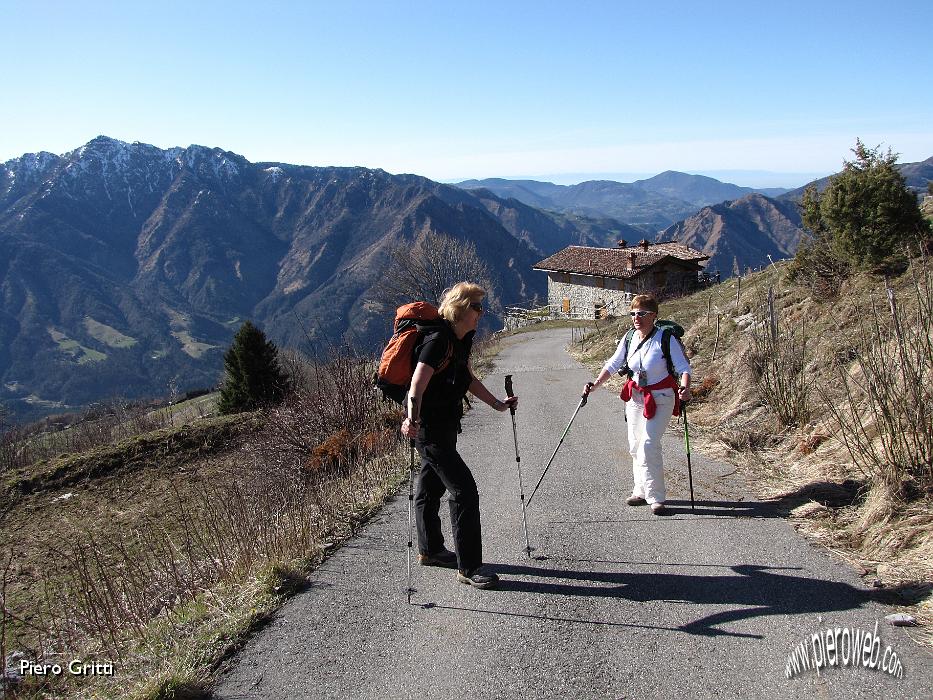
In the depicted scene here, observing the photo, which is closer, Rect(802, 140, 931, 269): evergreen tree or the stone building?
Rect(802, 140, 931, 269): evergreen tree

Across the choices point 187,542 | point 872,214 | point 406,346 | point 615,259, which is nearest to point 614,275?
point 615,259

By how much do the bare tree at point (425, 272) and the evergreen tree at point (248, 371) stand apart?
38.5 ft

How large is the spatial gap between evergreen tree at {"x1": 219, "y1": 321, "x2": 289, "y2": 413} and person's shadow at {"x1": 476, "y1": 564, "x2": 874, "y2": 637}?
2689 centimetres

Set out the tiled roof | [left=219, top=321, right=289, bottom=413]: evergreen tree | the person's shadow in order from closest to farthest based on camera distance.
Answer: the person's shadow → [left=219, top=321, right=289, bottom=413]: evergreen tree → the tiled roof

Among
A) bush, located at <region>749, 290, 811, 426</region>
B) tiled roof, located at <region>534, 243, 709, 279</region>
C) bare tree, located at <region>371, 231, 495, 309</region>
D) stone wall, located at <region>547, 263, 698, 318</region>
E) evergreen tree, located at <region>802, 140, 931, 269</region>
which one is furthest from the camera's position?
tiled roof, located at <region>534, 243, 709, 279</region>

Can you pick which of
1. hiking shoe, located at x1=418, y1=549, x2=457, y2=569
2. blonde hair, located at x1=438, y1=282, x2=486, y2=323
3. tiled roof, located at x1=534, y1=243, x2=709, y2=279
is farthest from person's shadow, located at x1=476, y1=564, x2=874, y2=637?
tiled roof, located at x1=534, y1=243, x2=709, y2=279

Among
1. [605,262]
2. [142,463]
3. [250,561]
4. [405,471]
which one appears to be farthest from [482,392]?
[605,262]

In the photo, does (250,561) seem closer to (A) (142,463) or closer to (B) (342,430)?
(B) (342,430)

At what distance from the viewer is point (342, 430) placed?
10219 millimetres

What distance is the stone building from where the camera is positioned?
52406 millimetres

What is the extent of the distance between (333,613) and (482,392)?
1831 millimetres

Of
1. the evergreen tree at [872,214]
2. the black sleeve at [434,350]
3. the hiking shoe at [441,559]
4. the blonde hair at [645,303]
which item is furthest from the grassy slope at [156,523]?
the evergreen tree at [872,214]

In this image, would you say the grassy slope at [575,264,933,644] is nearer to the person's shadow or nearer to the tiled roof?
the person's shadow

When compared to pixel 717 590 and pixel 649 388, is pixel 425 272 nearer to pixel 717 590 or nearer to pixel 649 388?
pixel 649 388
